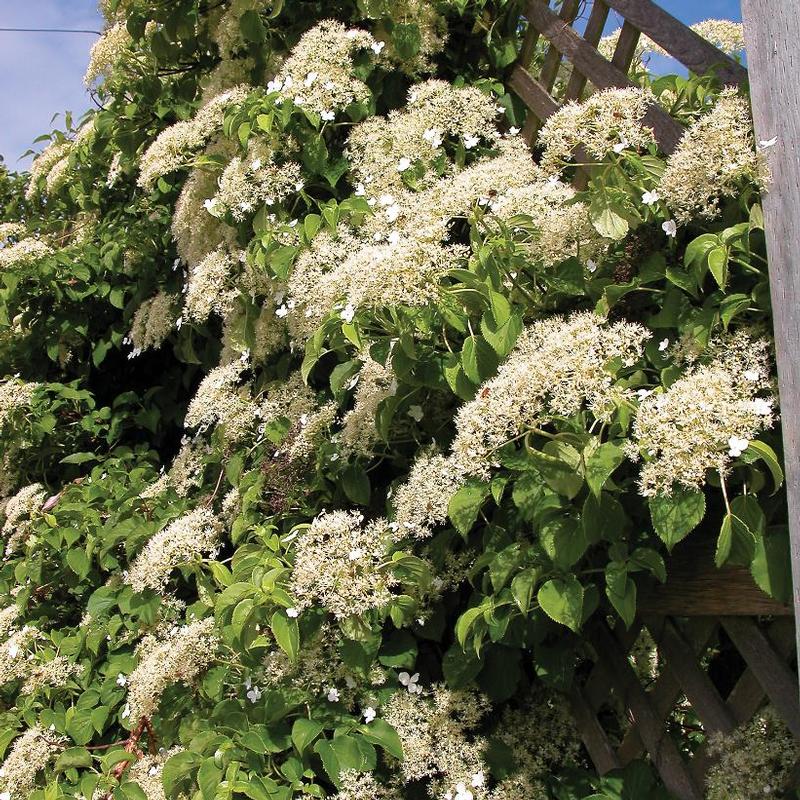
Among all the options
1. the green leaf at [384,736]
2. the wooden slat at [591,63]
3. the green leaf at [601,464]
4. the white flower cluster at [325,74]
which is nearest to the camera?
the green leaf at [601,464]

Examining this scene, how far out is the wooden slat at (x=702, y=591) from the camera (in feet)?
5.23

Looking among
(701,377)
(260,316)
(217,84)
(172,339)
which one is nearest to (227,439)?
(260,316)

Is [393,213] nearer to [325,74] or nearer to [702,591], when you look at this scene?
[325,74]

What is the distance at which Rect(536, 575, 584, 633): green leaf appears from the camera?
157 cm

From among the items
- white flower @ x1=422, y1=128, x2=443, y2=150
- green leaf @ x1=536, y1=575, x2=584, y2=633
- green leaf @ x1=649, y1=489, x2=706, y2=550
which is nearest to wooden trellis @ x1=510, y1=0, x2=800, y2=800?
green leaf @ x1=649, y1=489, x2=706, y2=550

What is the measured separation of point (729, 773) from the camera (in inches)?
63.9

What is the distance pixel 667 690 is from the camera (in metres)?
1.80

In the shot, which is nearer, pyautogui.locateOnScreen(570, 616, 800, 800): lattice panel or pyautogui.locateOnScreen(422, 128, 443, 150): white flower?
pyautogui.locateOnScreen(570, 616, 800, 800): lattice panel

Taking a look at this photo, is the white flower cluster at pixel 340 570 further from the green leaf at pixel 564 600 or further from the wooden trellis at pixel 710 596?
the wooden trellis at pixel 710 596

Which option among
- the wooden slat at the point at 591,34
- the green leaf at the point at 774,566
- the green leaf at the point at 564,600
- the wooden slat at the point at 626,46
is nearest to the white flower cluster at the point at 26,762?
the green leaf at the point at 564,600

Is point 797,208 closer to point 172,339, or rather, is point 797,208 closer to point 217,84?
point 217,84

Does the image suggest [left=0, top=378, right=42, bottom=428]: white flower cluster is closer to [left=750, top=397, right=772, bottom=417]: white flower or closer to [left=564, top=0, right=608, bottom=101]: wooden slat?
[left=564, top=0, right=608, bottom=101]: wooden slat

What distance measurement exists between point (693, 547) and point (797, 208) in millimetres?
657

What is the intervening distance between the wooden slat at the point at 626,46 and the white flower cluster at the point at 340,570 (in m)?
1.29
